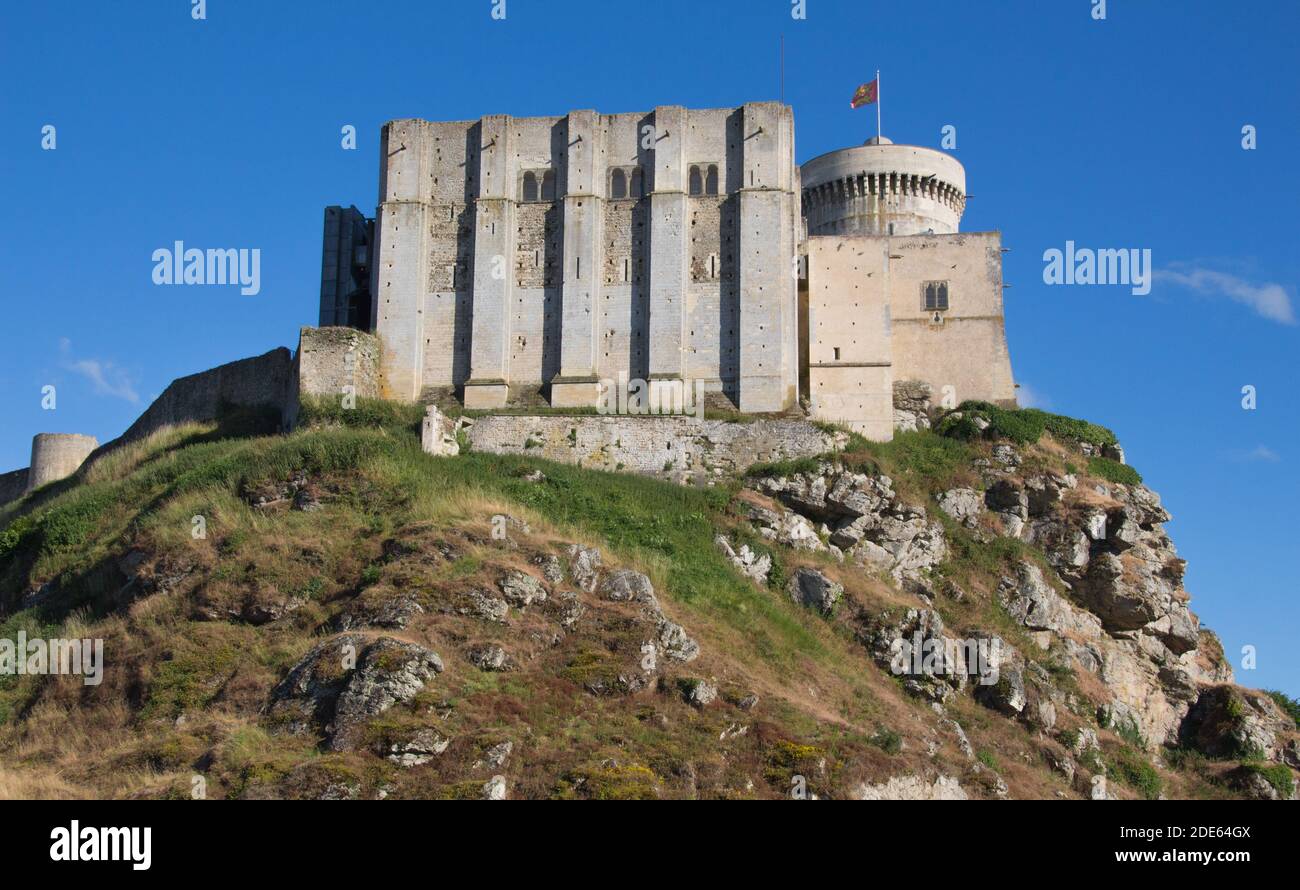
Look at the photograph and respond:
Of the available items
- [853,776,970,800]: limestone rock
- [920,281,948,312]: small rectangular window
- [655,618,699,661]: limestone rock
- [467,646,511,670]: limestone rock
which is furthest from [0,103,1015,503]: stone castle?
[853,776,970,800]: limestone rock

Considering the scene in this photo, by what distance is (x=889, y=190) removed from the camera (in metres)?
57.6

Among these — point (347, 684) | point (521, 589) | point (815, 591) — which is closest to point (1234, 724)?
point (815, 591)

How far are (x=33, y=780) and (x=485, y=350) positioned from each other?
22580 millimetres

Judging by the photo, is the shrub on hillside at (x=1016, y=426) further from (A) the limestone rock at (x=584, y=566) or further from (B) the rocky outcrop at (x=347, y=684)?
(B) the rocky outcrop at (x=347, y=684)

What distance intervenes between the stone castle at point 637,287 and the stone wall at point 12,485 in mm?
16520

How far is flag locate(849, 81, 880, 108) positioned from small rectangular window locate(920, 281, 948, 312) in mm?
9219

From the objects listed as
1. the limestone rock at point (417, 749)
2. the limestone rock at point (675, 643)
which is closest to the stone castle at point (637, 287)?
the limestone rock at point (675, 643)

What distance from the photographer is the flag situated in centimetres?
5731

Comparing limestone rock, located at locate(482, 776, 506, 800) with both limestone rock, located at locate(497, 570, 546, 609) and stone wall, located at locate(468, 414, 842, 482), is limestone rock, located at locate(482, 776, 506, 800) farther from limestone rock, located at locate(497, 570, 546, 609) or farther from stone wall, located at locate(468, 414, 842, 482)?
stone wall, located at locate(468, 414, 842, 482)

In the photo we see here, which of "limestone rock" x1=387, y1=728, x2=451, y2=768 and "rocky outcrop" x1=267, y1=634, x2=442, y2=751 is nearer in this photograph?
"limestone rock" x1=387, y1=728, x2=451, y2=768

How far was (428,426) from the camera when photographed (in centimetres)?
4341

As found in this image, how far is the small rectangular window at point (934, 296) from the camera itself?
2036 inches

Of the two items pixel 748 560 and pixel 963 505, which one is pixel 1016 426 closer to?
pixel 963 505
